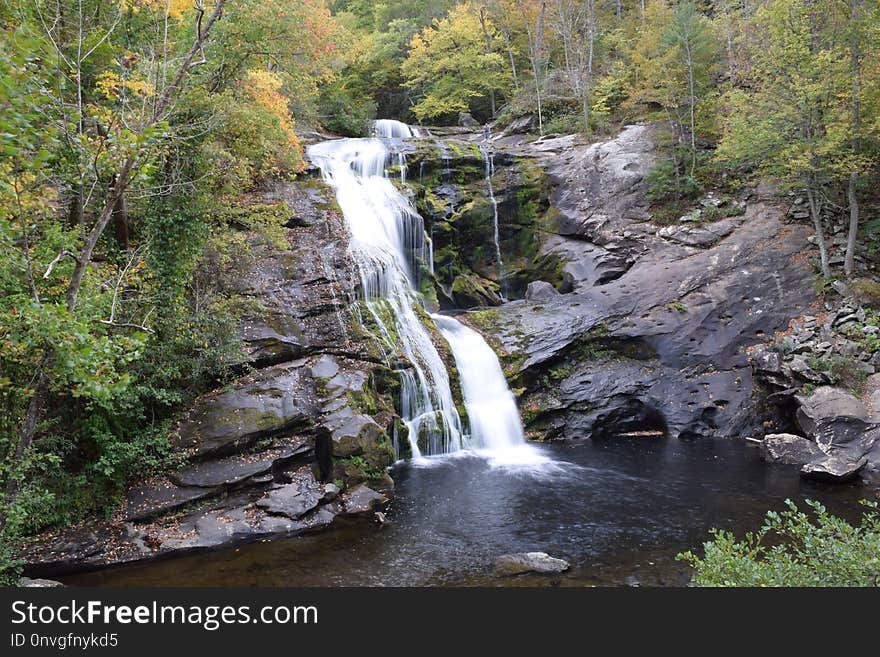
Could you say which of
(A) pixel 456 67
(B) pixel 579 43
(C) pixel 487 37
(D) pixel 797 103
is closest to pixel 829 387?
(D) pixel 797 103

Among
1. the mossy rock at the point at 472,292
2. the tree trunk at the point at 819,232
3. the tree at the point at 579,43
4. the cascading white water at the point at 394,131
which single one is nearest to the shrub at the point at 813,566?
the tree trunk at the point at 819,232

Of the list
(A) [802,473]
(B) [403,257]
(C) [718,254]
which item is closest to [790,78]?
(C) [718,254]

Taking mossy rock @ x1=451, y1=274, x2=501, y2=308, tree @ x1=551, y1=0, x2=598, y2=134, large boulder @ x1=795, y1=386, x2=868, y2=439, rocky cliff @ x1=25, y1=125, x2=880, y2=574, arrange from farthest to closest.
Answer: tree @ x1=551, y1=0, x2=598, y2=134
mossy rock @ x1=451, y1=274, x2=501, y2=308
large boulder @ x1=795, y1=386, x2=868, y2=439
rocky cliff @ x1=25, y1=125, x2=880, y2=574

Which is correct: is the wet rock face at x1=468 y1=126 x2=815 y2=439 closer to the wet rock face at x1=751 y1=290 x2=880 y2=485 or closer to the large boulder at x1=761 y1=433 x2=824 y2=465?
the wet rock face at x1=751 y1=290 x2=880 y2=485

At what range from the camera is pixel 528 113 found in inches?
1146

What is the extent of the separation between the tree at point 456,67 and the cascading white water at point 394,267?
436 inches

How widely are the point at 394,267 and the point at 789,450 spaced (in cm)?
1173

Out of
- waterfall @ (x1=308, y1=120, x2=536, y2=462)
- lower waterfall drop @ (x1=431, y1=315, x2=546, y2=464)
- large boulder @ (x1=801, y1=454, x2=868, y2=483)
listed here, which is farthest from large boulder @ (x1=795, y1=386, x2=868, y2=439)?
waterfall @ (x1=308, y1=120, x2=536, y2=462)

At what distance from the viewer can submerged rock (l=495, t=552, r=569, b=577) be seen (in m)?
8.09

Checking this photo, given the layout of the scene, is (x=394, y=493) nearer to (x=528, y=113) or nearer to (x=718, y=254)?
(x=718, y=254)

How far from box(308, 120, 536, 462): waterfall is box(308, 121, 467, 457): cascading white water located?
0.09 feet

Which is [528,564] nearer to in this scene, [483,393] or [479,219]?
[483,393]

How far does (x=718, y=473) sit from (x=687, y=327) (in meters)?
5.85

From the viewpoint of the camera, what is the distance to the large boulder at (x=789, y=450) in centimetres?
1284
